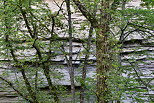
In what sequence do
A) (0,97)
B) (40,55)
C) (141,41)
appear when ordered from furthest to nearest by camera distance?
1. (141,41)
2. (0,97)
3. (40,55)

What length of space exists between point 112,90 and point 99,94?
0.60ft

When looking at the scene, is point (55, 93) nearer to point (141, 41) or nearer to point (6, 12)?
point (6, 12)

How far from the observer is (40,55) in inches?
130

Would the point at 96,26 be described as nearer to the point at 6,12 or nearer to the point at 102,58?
the point at 102,58

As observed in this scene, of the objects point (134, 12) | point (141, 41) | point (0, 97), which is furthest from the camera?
point (141, 41)

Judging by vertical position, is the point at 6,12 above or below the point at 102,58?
above

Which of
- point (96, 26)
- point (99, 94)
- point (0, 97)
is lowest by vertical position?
point (0, 97)

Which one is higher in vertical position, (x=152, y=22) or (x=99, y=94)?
(x=152, y=22)

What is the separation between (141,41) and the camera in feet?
17.9

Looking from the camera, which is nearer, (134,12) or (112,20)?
(134,12)

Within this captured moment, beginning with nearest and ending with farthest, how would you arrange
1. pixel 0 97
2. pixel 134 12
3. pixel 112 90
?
pixel 134 12 → pixel 112 90 → pixel 0 97

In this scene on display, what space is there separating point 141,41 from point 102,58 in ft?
9.75

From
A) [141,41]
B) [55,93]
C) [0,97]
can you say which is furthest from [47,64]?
[141,41]

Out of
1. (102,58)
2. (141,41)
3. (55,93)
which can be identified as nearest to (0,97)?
(55,93)
